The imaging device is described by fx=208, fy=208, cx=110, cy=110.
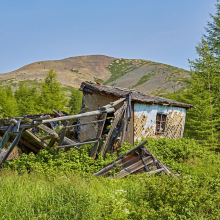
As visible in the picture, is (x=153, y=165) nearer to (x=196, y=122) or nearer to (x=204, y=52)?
(x=196, y=122)

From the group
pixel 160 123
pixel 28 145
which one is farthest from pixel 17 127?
pixel 160 123

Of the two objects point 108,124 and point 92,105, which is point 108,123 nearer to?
point 108,124

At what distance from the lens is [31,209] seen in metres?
3.61

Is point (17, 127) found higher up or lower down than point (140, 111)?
lower down

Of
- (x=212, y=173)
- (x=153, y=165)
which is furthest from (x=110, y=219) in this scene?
(x=212, y=173)

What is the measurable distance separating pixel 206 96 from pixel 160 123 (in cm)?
588

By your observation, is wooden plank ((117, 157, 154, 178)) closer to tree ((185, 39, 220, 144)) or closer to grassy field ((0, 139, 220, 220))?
grassy field ((0, 139, 220, 220))

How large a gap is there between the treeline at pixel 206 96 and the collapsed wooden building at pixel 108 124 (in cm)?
196

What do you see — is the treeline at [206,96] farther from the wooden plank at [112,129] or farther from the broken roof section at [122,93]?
the wooden plank at [112,129]

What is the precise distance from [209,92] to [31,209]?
17.7 metres

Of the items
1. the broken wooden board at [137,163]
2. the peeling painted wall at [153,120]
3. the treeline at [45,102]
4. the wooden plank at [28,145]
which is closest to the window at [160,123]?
the peeling painted wall at [153,120]

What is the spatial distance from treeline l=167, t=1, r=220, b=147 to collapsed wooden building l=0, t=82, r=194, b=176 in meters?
1.96

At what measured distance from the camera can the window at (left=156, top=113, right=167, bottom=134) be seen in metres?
13.3

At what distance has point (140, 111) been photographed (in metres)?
11.7
